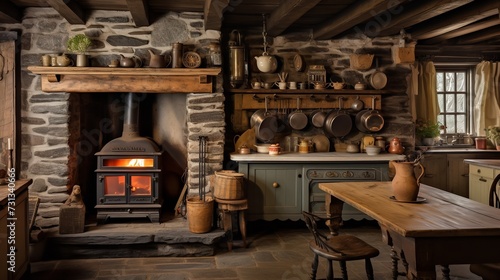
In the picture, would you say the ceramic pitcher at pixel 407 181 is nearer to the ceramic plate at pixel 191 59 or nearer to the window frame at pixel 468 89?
the ceramic plate at pixel 191 59

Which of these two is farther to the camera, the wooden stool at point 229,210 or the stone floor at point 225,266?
the wooden stool at point 229,210

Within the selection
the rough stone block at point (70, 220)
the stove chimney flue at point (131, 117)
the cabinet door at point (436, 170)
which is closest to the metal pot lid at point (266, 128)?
the stove chimney flue at point (131, 117)

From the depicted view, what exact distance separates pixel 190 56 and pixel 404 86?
107 inches

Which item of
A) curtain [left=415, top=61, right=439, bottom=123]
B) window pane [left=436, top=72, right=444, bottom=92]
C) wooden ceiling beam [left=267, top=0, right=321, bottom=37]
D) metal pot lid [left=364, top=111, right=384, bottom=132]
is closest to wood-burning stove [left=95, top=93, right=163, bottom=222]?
wooden ceiling beam [left=267, top=0, right=321, bottom=37]

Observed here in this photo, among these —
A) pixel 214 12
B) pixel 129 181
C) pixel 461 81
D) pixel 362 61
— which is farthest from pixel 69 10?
pixel 461 81

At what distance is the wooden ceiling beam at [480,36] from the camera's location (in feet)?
18.1

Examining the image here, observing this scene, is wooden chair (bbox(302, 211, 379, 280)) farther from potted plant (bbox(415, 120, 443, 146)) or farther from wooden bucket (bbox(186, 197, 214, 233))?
potted plant (bbox(415, 120, 443, 146))

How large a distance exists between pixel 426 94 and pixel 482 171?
1678 millimetres

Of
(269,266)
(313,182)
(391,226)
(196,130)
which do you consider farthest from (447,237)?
(196,130)

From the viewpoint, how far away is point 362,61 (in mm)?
5305

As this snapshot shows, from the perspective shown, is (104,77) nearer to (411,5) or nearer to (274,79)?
(274,79)

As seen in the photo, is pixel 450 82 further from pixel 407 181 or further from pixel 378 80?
pixel 407 181

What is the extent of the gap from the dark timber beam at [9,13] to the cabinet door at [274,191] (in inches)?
110

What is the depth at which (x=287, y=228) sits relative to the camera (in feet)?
17.1
